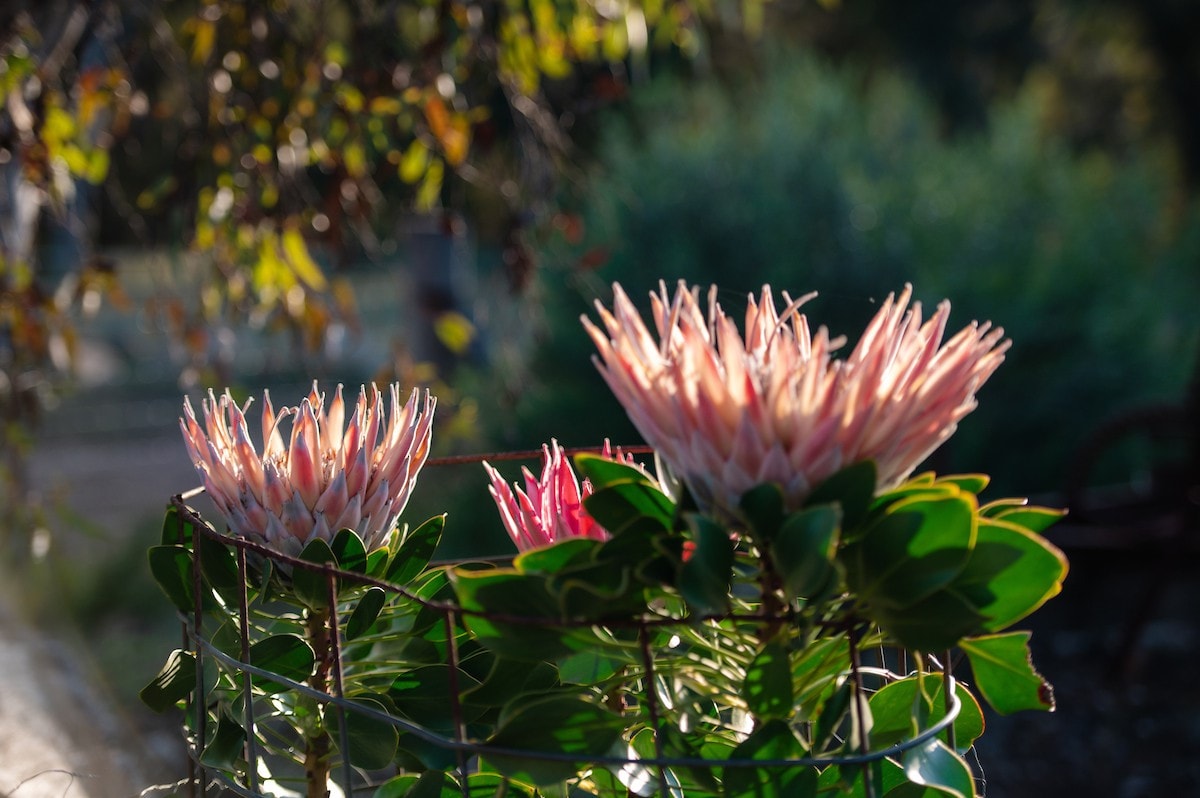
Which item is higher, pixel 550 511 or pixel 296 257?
pixel 296 257

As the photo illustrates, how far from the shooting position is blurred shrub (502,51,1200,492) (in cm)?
463

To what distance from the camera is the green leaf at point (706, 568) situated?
1.77 ft

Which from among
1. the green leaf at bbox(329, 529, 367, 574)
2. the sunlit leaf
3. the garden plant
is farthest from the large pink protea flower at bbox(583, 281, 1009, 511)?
the sunlit leaf

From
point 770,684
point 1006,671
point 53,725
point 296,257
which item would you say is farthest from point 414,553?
point 53,725

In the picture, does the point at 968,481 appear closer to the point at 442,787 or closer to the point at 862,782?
the point at 862,782

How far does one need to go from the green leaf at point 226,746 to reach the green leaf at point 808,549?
1.31ft

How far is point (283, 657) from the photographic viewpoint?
0.73 metres

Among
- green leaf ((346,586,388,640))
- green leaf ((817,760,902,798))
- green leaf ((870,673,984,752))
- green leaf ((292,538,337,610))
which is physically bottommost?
green leaf ((817,760,902,798))

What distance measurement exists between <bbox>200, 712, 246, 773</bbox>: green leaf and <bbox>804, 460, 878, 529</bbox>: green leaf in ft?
1.38

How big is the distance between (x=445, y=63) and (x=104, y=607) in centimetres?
340

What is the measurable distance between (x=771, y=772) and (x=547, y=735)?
12 centimetres

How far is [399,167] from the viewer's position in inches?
84.0

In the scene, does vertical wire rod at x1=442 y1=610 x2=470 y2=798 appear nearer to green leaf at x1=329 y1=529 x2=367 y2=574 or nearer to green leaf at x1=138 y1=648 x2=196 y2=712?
green leaf at x1=329 y1=529 x2=367 y2=574

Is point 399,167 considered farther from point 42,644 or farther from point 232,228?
point 42,644
